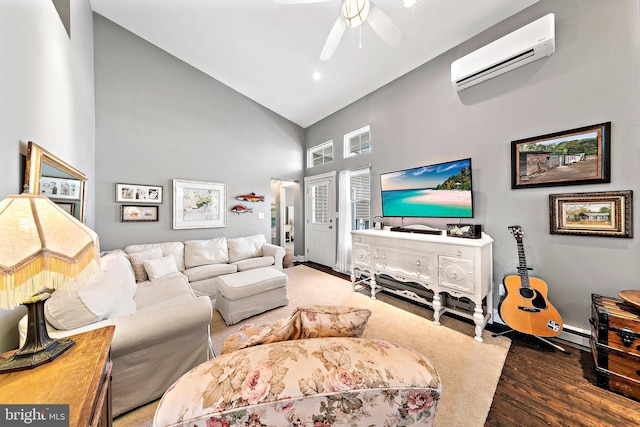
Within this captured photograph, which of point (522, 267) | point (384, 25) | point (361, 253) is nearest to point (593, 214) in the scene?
point (522, 267)

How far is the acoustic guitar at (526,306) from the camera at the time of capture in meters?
1.93

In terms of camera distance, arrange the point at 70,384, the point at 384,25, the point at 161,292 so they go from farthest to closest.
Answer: the point at 161,292 → the point at 384,25 → the point at 70,384

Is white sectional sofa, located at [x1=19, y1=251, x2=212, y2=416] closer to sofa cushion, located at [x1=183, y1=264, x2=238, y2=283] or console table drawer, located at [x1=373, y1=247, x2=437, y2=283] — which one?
sofa cushion, located at [x1=183, y1=264, x2=238, y2=283]

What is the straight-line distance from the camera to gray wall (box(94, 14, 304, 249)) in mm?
3074

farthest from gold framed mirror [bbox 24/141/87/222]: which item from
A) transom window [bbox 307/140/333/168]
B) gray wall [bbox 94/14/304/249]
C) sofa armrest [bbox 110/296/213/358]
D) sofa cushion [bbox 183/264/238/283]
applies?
transom window [bbox 307/140/333/168]

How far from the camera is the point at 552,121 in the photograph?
6.90 ft

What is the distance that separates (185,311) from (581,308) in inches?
134

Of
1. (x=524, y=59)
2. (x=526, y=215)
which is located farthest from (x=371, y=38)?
(x=526, y=215)

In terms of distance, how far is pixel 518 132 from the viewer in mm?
2293

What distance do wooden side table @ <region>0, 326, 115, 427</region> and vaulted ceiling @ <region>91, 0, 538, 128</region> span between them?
261cm

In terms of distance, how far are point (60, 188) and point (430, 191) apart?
147 inches

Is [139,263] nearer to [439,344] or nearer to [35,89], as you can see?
[35,89]

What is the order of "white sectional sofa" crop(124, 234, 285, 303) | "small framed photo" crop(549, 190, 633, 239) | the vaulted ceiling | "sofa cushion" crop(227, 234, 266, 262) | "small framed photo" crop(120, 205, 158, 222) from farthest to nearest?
"sofa cushion" crop(227, 234, 266, 262), "small framed photo" crop(120, 205, 158, 222), "white sectional sofa" crop(124, 234, 285, 303), the vaulted ceiling, "small framed photo" crop(549, 190, 633, 239)

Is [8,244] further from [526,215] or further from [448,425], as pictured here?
[526,215]
